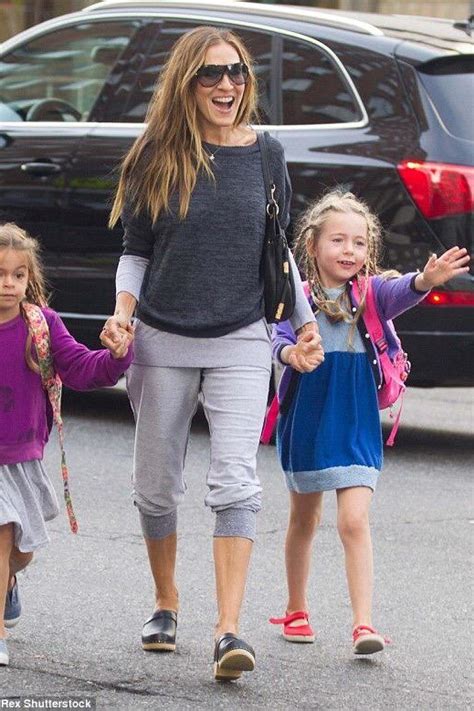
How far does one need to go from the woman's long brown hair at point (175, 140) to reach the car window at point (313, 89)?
10.1 feet

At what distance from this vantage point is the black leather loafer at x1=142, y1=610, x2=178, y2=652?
4.87 m

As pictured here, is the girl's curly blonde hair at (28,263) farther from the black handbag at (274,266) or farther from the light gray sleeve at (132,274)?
the black handbag at (274,266)

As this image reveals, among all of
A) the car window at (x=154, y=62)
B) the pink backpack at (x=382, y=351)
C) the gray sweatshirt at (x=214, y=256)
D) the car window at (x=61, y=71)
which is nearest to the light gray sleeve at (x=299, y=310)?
the gray sweatshirt at (x=214, y=256)

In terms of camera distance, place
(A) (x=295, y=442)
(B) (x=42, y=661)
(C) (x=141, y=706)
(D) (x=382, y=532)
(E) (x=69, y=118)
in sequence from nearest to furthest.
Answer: (C) (x=141, y=706) → (B) (x=42, y=661) → (A) (x=295, y=442) → (D) (x=382, y=532) → (E) (x=69, y=118)

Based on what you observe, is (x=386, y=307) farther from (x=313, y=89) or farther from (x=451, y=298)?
(x=313, y=89)

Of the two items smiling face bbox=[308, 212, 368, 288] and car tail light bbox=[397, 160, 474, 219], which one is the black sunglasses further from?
car tail light bbox=[397, 160, 474, 219]

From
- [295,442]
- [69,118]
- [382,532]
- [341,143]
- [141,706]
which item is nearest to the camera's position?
[141,706]

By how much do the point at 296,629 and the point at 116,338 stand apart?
1137 mm

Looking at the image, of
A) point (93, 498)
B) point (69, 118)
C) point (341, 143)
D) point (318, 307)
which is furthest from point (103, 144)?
point (318, 307)

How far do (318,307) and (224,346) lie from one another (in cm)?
48

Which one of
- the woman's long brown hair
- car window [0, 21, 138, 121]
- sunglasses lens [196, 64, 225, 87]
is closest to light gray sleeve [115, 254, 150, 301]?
the woman's long brown hair

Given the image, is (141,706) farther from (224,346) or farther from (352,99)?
(352,99)

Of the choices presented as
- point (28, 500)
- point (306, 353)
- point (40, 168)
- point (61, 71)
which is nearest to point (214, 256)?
point (306, 353)

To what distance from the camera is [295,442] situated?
5062mm
